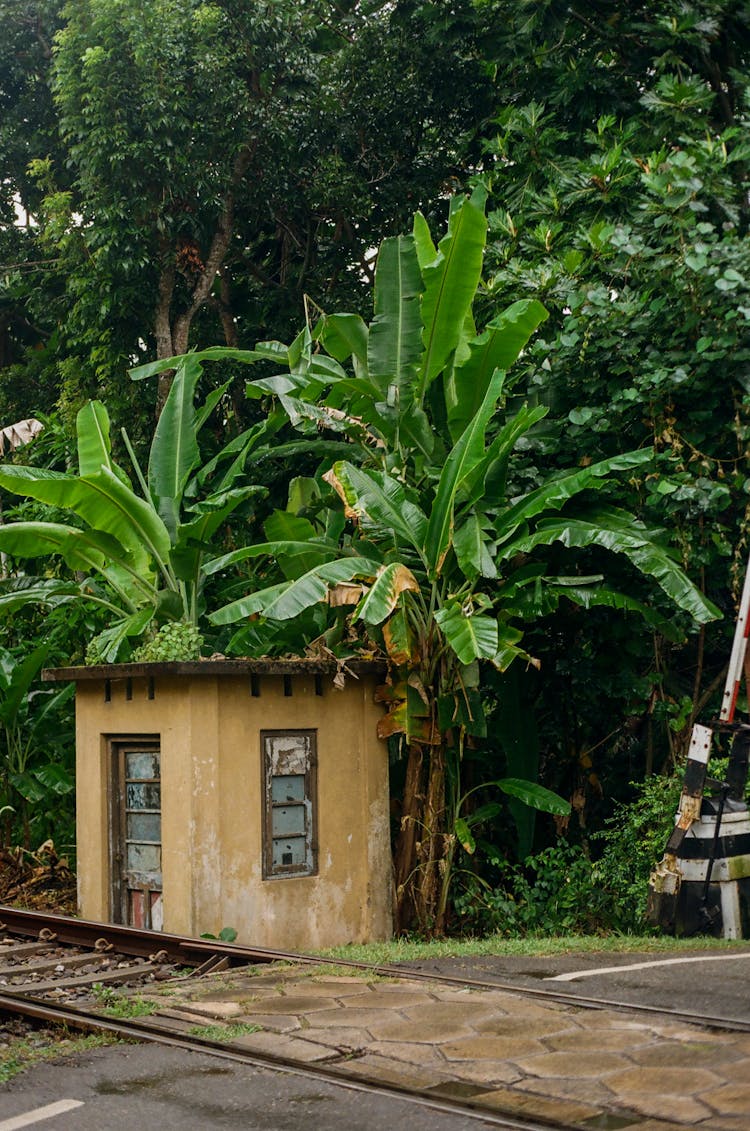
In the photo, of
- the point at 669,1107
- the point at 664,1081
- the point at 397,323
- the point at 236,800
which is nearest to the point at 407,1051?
the point at 664,1081

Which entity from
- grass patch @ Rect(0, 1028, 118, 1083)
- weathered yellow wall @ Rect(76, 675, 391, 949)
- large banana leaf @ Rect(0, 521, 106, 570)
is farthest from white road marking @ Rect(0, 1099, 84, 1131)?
large banana leaf @ Rect(0, 521, 106, 570)

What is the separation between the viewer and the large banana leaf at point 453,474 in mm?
9625

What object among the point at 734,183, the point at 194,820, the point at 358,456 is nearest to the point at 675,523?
the point at 358,456

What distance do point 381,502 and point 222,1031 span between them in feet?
15.6

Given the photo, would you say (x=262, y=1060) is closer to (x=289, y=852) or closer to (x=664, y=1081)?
(x=664, y=1081)

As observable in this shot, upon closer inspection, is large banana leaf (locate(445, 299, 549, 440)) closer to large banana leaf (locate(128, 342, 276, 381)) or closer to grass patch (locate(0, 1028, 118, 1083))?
large banana leaf (locate(128, 342, 276, 381))

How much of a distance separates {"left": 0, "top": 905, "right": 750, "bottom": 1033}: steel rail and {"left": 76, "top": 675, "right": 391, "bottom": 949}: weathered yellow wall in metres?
0.60

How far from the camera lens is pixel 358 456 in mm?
11531

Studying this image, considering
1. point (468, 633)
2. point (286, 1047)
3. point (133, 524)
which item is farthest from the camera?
point (133, 524)

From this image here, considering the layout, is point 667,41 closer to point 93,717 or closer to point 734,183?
point 734,183

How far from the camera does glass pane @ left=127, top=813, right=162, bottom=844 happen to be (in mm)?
10133

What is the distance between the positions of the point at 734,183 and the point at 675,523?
3.68 meters

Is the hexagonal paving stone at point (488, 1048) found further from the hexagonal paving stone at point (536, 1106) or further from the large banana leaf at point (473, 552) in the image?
the large banana leaf at point (473, 552)

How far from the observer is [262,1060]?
5.52 m
